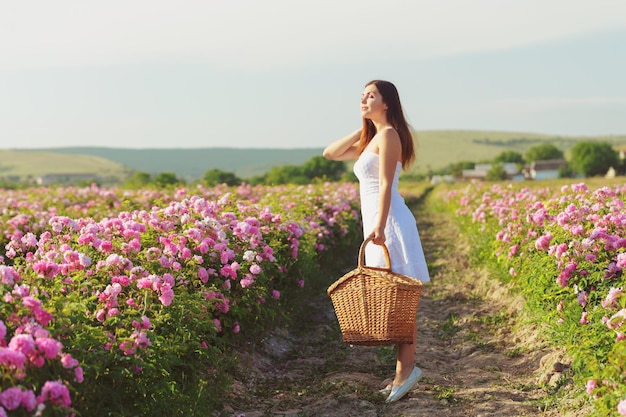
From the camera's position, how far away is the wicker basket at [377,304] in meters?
5.38

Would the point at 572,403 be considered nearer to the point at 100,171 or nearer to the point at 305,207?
the point at 305,207

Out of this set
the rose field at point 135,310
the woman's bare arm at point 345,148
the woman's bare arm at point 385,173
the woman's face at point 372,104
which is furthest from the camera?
the woman's bare arm at point 345,148

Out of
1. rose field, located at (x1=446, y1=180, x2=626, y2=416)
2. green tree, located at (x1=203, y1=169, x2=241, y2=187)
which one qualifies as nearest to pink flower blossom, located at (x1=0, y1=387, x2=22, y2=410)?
rose field, located at (x1=446, y1=180, x2=626, y2=416)

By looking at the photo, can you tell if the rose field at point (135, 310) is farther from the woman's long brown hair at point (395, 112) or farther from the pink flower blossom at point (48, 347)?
the woman's long brown hair at point (395, 112)

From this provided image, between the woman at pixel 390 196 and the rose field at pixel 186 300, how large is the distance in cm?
119

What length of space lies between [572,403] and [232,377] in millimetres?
2705

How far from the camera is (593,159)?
401ft

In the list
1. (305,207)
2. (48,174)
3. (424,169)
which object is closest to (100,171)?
(48,174)

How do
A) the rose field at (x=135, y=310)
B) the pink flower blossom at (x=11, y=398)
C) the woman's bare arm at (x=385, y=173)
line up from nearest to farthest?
the pink flower blossom at (x=11, y=398) < the rose field at (x=135, y=310) < the woman's bare arm at (x=385, y=173)

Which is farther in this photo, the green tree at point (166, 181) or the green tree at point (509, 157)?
the green tree at point (509, 157)

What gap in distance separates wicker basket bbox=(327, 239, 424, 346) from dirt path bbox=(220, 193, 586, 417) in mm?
587

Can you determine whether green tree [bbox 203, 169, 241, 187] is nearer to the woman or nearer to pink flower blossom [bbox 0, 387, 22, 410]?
the woman

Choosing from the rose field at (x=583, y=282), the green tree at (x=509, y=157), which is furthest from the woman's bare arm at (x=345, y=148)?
the green tree at (x=509, y=157)

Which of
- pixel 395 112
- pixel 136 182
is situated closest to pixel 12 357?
pixel 395 112
